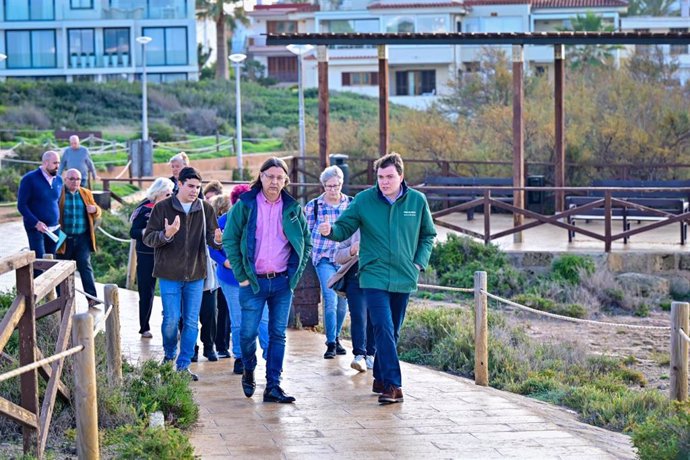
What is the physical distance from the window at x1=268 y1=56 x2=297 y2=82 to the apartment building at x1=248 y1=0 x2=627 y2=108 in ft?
46.0

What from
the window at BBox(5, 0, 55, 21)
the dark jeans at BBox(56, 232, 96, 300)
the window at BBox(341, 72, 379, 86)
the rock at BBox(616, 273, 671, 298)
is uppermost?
the window at BBox(5, 0, 55, 21)

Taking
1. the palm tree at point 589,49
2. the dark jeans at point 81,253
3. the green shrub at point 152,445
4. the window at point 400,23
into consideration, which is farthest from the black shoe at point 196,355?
the window at point 400,23

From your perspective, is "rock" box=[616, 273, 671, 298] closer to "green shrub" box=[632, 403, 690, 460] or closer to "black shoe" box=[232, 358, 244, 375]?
"black shoe" box=[232, 358, 244, 375]

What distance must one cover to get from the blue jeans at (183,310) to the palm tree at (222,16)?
62.9 meters

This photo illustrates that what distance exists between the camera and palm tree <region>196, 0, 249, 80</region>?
238 ft

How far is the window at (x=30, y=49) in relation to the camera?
65062 millimetres

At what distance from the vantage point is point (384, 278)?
923 centimetres

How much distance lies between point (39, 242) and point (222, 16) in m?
60.8

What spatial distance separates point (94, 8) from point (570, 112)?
138 ft

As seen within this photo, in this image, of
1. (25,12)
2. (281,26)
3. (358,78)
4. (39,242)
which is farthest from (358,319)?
(281,26)

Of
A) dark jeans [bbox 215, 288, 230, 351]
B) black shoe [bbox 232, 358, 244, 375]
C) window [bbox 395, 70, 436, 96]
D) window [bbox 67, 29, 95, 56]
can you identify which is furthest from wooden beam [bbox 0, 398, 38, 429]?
window [bbox 67, 29, 95, 56]

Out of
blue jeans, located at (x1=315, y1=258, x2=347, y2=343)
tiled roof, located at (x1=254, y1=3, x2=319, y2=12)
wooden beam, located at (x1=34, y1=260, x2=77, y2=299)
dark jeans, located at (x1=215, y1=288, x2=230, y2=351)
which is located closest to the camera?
wooden beam, located at (x1=34, y1=260, x2=77, y2=299)

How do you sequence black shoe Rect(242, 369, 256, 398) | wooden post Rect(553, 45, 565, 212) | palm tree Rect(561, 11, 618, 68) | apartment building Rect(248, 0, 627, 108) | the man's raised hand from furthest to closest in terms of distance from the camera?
apartment building Rect(248, 0, 627, 108) < palm tree Rect(561, 11, 618, 68) < wooden post Rect(553, 45, 565, 212) < the man's raised hand < black shoe Rect(242, 369, 256, 398)

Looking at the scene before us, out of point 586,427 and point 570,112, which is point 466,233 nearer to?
point 570,112
